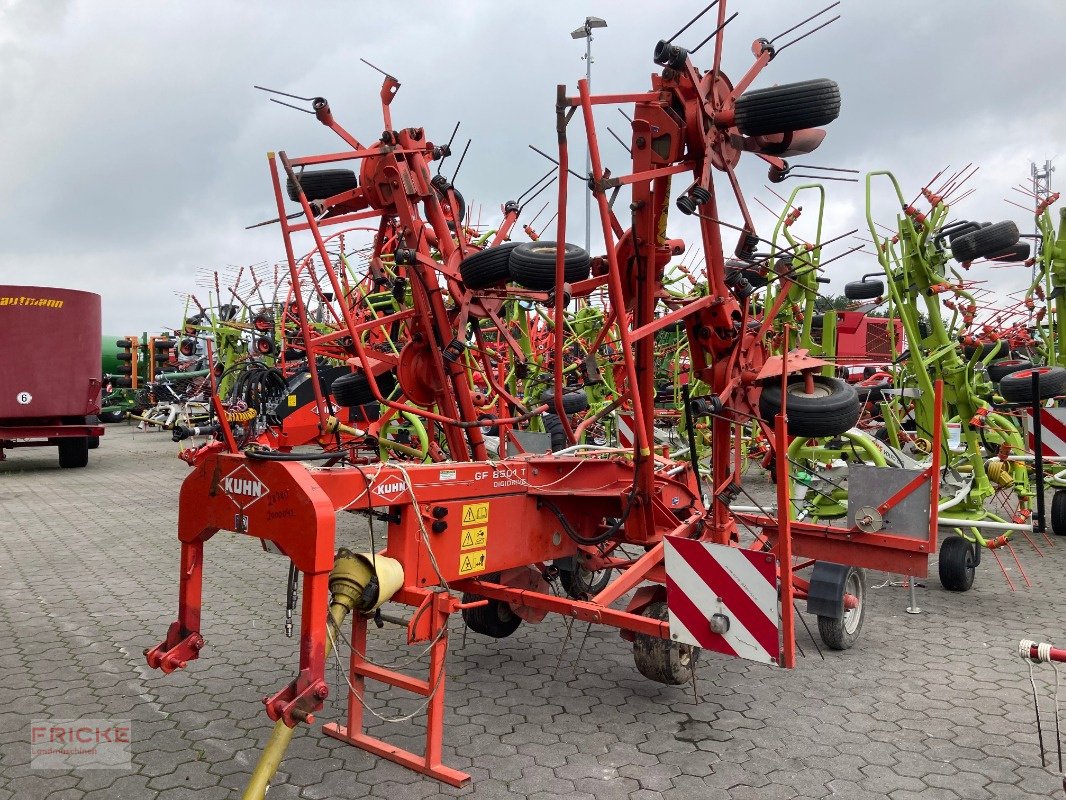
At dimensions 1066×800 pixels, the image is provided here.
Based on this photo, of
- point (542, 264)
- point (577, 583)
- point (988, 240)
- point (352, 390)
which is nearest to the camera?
point (542, 264)

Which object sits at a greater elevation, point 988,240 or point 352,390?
point 988,240

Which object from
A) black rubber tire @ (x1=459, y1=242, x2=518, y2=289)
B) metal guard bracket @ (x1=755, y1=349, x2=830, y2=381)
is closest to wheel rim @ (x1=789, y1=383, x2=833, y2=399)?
metal guard bracket @ (x1=755, y1=349, x2=830, y2=381)

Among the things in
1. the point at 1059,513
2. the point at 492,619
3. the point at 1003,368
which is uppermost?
the point at 1003,368

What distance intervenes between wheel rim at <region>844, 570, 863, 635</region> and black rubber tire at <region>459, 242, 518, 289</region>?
276 centimetres

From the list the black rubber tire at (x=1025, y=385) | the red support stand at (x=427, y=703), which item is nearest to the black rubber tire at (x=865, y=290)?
the black rubber tire at (x=1025, y=385)

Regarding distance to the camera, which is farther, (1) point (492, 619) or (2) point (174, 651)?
(1) point (492, 619)

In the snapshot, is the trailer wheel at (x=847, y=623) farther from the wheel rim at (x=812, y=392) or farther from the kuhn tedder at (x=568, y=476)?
the wheel rim at (x=812, y=392)

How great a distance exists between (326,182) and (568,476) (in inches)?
100

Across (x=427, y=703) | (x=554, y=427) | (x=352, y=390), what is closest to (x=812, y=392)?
(x=427, y=703)

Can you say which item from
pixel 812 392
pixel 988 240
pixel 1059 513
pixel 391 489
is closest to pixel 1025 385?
pixel 1059 513

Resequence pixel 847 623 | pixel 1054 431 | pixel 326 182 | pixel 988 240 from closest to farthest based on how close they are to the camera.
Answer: pixel 847 623
pixel 326 182
pixel 988 240
pixel 1054 431

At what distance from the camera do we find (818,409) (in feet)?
14.2

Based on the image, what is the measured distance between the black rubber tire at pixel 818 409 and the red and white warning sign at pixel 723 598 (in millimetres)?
1026

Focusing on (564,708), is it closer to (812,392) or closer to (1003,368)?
(812,392)
